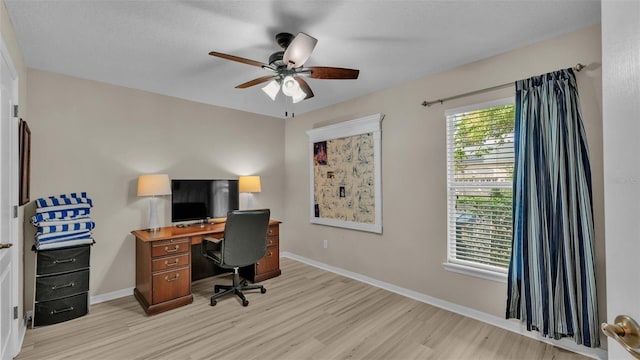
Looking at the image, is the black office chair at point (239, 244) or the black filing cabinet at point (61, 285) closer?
the black filing cabinet at point (61, 285)

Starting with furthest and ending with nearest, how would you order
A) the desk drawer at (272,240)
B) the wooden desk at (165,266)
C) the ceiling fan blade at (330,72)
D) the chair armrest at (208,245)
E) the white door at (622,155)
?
the desk drawer at (272,240), the chair armrest at (208,245), the wooden desk at (165,266), the ceiling fan blade at (330,72), the white door at (622,155)

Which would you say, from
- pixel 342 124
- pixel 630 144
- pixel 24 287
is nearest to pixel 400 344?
pixel 630 144

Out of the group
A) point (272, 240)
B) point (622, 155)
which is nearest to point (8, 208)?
point (272, 240)

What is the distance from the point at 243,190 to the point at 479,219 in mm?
2985

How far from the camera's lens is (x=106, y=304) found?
311 cm

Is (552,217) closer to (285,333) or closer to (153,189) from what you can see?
(285,333)

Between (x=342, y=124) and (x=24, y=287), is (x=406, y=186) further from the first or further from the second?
(x=24, y=287)

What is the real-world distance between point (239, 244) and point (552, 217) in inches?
111

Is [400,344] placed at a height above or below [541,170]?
below

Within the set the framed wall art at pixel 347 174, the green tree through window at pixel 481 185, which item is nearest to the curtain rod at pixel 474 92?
the green tree through window at pixel 481 185

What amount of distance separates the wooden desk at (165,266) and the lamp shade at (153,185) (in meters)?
0.45

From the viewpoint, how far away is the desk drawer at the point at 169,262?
2.92 meters

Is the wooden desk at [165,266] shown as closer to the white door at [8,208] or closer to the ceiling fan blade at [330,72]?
the white door at [8,208]

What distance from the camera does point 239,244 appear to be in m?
3.08
